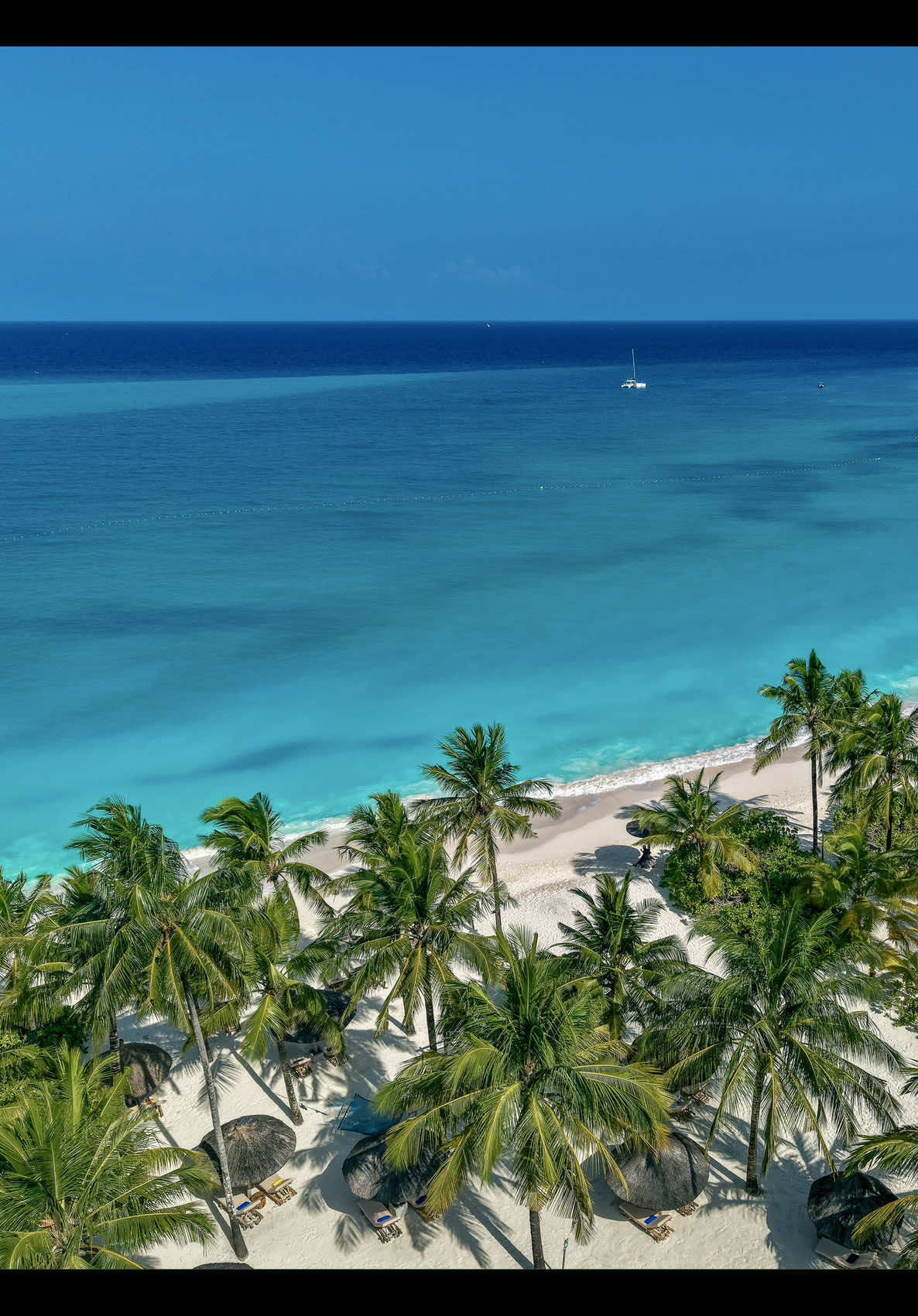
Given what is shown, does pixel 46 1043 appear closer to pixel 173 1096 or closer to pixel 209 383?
pixel 173 1096

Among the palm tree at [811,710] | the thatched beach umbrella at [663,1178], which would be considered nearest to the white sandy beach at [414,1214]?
the thatched beach umbrella at [663,1178]

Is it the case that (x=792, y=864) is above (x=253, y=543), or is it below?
below

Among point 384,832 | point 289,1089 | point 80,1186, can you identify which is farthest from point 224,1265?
point 384,832

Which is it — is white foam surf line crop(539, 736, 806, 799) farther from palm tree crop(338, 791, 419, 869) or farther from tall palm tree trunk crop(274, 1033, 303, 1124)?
tall palm tree trunk crop(274, 1033, 303, 1124)

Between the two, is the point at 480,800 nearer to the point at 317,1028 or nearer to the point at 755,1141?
the point at 317,1028

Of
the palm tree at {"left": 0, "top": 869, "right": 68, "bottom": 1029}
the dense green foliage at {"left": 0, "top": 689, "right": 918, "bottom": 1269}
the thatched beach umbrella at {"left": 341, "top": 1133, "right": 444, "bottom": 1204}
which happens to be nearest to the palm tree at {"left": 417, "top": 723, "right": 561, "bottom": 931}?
the dense green foliage at {"left": 0, "top": 689, "right": 918, "bottom": 1269}
